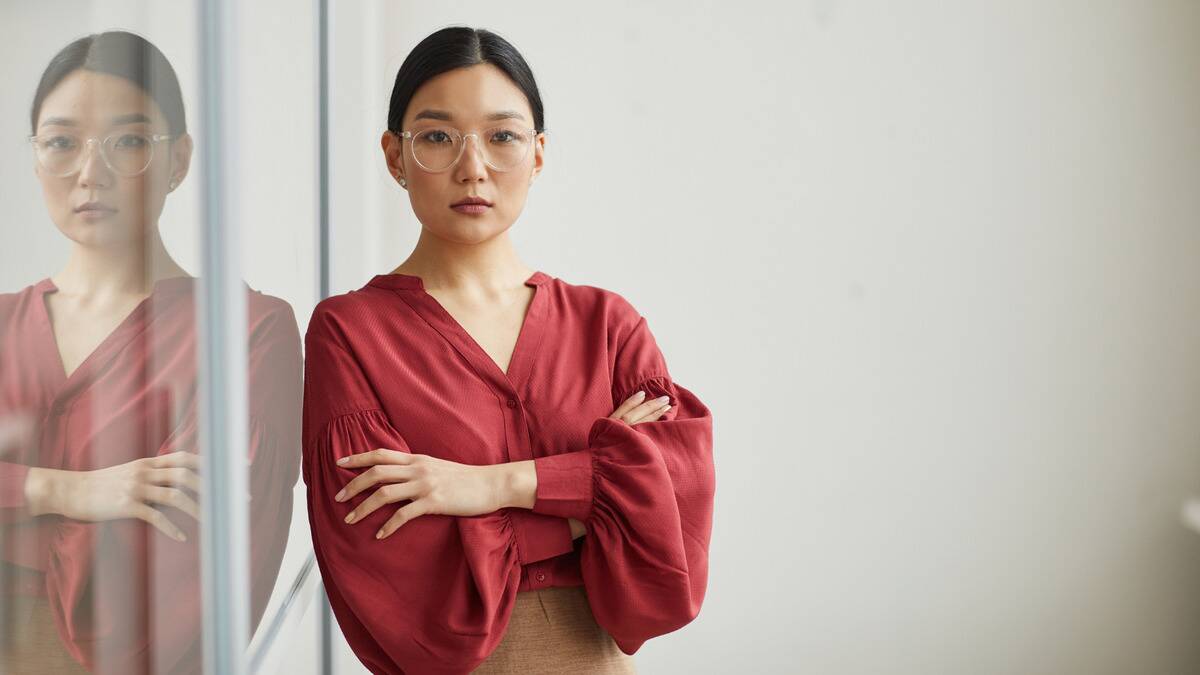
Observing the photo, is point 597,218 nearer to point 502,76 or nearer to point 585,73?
point 585,73

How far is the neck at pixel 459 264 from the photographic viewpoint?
133 centimetres

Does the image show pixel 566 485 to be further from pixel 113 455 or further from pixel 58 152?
pixel 58 152

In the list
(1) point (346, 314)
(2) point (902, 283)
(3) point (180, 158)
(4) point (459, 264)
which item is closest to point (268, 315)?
(1) point (346, 314)

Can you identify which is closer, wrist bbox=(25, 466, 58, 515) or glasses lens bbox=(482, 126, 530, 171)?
wrist bbox=(25, 466, 58, 515)

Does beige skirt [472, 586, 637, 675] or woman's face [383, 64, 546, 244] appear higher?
woman's face [383, 64, 546, 244]

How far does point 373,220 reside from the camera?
2.27 metres

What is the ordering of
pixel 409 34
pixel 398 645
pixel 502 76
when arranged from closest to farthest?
pixel 398 645 < pixel 502 76 < pixel 409 34

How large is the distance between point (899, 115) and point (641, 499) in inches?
57.3

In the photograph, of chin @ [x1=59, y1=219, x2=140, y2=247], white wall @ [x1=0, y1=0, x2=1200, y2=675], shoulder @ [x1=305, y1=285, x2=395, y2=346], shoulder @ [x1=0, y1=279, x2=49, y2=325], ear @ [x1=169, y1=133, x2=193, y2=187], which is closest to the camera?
shoulder @ [x1=0, y1=279, x2=49, y2=325]

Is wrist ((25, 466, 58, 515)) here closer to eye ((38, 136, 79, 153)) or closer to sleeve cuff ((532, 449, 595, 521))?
eye ((38, 136, 79, 153))

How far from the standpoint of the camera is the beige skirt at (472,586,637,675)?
4.08 feet

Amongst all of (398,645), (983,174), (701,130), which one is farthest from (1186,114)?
(398,645)

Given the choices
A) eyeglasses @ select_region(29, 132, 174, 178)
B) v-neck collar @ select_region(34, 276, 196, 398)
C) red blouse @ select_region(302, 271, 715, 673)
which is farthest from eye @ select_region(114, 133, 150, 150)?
red blouse @ select_region(302, 271, 715, 673)

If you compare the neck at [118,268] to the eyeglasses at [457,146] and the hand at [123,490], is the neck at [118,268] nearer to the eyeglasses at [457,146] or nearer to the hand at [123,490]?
the hand at [123,490]
